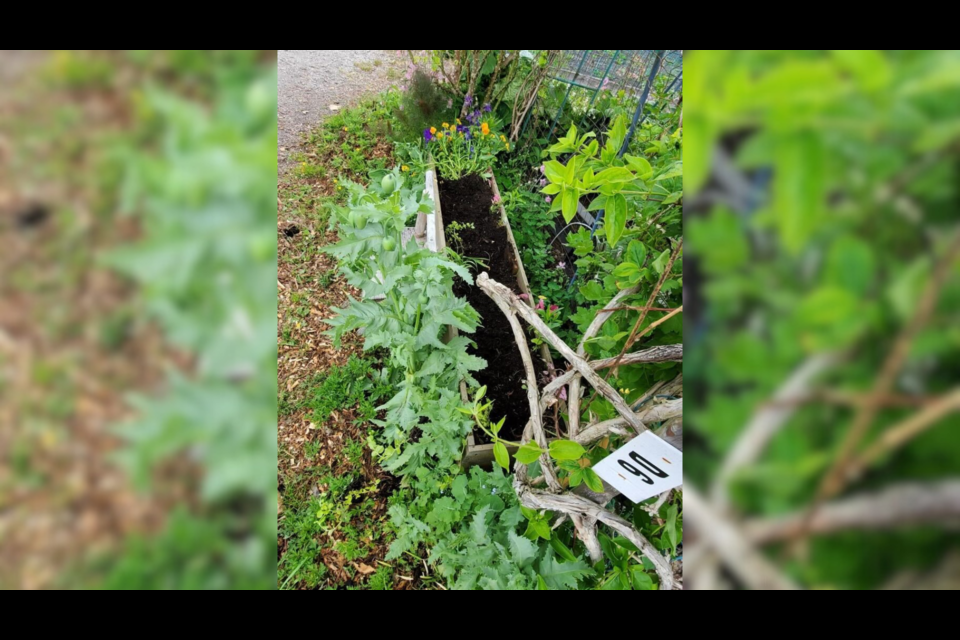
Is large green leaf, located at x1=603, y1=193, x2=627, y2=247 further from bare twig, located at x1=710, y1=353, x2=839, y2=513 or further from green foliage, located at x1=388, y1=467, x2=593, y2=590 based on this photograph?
green foliage, located at x1=388, y1=467, x2=593, y2=590

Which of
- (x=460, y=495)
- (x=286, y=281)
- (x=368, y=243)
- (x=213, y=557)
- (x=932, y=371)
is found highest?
(x=286, y=281)

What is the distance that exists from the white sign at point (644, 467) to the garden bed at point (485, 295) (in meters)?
1.43

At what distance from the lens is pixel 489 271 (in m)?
3.32

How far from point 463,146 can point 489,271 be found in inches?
56.0

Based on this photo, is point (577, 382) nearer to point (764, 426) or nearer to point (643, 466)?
point (643, 466)

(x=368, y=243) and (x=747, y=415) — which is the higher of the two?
(x=368, y=243)

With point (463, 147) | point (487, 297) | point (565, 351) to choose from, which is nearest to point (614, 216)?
point (565, 351)

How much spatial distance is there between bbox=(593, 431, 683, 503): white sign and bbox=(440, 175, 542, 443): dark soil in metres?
1.52

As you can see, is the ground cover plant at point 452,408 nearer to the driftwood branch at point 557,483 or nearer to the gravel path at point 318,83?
the driftwood branch at point 557,483

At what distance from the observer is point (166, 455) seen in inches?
15.3

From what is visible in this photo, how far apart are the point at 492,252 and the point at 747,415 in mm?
3129

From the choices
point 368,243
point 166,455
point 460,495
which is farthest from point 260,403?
point 460,495

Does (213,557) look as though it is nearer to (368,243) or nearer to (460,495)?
(368,243)

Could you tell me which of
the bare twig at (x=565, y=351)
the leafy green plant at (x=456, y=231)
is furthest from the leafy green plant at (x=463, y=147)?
the bare twig at (x=565, y=351)
